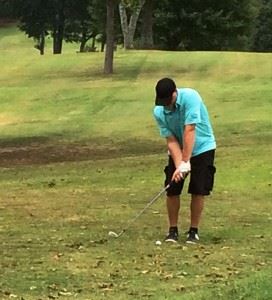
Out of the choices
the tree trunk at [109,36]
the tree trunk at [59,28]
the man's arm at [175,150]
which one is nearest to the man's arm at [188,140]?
the man's arm at [175,150]

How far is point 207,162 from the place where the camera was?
898 cm

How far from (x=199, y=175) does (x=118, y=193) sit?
15.4ft

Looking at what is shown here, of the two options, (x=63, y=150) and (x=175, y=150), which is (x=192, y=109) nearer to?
(x=175, y=150)

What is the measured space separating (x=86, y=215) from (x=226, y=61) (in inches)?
1153

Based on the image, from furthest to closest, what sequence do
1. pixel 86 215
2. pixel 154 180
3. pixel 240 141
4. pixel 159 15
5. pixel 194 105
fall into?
pixel 159 15
pixel 240 141
pixel 154 180
pixel 86 215
pixel 194 105

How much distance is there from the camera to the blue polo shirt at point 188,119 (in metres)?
8.70

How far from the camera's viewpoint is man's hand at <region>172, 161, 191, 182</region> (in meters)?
8.62

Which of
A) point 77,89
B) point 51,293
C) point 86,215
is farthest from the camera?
point 77,89

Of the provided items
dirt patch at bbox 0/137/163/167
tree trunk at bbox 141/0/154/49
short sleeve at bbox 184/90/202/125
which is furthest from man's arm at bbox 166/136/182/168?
tree trunk at bbox 141/0/154/49

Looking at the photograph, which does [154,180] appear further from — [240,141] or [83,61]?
[83,61]

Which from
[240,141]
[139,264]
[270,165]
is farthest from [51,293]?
[240,141]

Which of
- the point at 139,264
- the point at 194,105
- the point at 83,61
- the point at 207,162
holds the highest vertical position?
the point at 194,105

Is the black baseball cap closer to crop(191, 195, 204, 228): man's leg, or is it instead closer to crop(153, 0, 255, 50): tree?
crop(191, 195, 204, 228): man's leg

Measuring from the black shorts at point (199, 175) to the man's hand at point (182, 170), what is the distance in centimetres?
24
